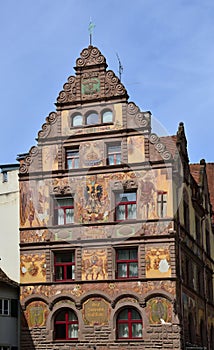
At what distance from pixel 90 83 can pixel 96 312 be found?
38.5ft

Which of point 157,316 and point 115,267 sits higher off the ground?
point 115,267

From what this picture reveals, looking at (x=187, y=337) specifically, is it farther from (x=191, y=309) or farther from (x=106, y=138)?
(x=106, y=138)

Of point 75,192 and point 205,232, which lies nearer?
point 75,192

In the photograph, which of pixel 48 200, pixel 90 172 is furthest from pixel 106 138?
pixel 48 200

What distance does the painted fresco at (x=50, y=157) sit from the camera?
38781 millimetres

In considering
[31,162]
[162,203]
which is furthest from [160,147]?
[31,162]

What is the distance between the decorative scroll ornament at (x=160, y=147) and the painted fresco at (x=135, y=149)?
1.91 ft

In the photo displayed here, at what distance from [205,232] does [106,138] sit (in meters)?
11.6

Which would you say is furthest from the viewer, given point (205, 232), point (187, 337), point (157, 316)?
point (205, 232)

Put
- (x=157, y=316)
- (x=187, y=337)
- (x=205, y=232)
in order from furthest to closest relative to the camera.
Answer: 1. (x=205, y=232)
2. (x=187, y=337)
3. (x=157, y=316)

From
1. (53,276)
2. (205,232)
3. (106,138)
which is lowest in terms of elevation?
(53,276)

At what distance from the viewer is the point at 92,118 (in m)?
38.9

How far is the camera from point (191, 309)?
39.0m

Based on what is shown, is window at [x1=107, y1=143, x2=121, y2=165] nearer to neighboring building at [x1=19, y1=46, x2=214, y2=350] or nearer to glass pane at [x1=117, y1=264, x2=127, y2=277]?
neighboring building at [x1=19, y1=46, x2=214, y2=350]
